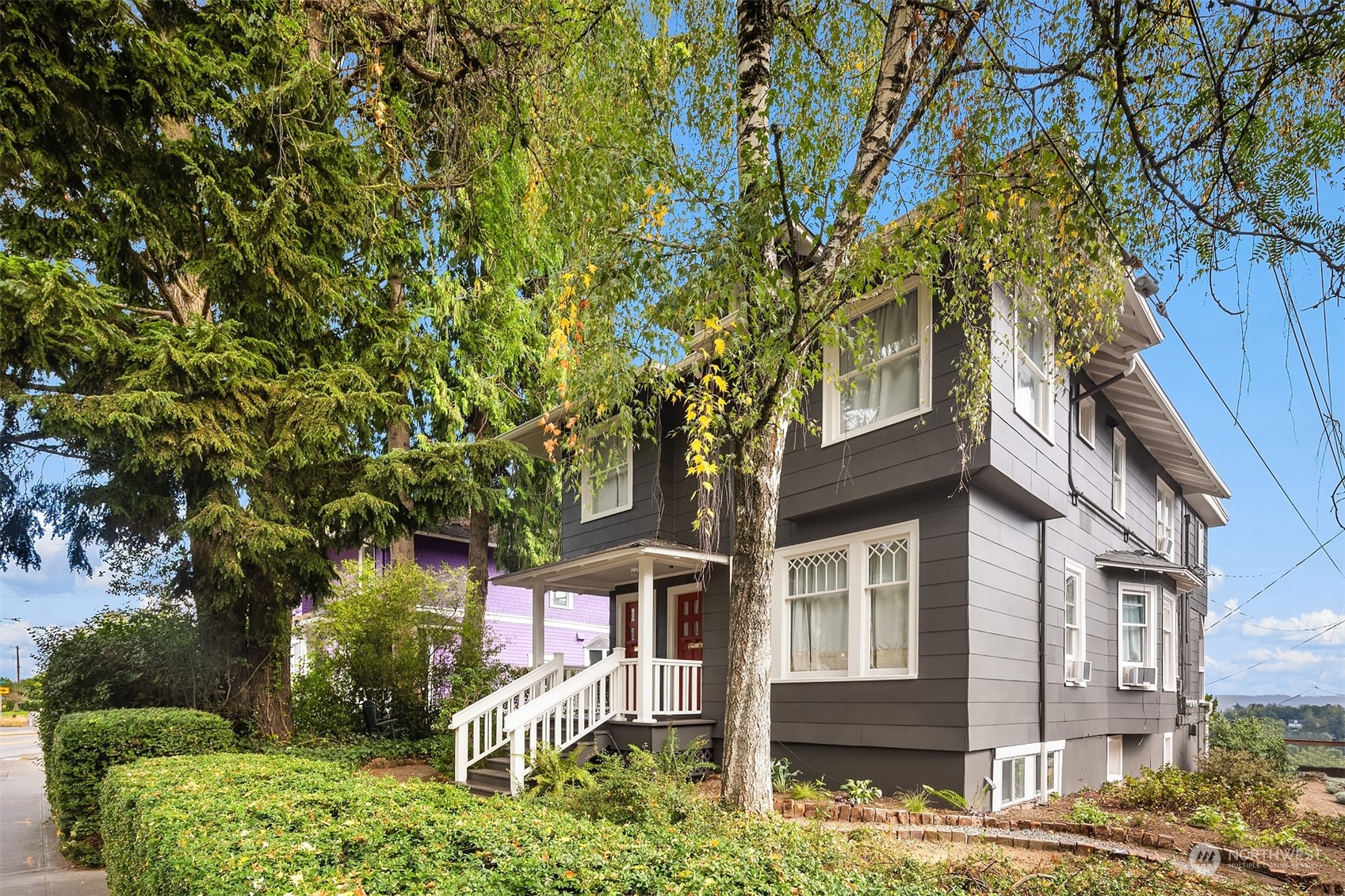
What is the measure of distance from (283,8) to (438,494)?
20.1ft

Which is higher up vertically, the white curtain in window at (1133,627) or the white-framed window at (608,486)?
the white-framed window at (608,486)

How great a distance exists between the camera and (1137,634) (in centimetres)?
1311

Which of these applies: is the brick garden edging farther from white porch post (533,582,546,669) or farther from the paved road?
the paved road

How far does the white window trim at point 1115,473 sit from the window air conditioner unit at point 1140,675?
242cm

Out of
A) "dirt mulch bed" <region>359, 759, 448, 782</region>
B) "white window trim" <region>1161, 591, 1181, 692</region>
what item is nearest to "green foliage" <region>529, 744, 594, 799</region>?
"dirt mulch bed" <region>359, 759, 448, 782</region>

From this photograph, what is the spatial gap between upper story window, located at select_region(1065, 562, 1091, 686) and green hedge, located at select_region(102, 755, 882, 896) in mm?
7610

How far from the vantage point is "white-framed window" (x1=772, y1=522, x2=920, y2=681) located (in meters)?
9.43

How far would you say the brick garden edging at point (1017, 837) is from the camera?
239 inches

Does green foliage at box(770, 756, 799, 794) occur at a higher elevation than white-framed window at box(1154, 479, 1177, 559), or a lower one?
lower

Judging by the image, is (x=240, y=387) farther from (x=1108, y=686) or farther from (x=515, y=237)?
(x=1108, y=686)

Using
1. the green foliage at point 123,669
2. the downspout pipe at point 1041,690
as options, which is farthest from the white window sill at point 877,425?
the green foliage at point 123,669

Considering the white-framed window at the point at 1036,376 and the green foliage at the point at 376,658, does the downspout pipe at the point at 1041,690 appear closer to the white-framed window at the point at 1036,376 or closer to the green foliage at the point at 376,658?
the white-framed window at the point at 1036,376

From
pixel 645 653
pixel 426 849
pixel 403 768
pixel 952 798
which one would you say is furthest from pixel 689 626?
pixel 426 849

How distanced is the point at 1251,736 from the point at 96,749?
18575 millimetres
